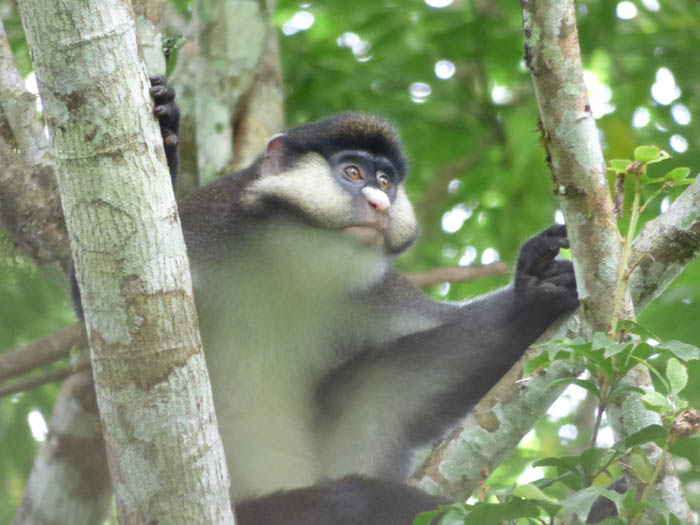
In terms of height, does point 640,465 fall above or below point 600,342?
below

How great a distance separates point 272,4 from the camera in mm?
5477

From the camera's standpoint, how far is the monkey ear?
4.06 metres

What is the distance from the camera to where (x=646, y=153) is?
251cm

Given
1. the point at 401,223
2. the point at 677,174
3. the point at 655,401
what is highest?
the point at 401,223

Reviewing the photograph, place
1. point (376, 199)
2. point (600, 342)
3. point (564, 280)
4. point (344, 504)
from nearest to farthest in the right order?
point (600, 342)
point (344, 504)
point (564, 280)
point (376, 199)

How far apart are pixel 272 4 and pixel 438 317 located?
2.25 meters

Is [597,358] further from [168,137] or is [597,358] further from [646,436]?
[168,137]

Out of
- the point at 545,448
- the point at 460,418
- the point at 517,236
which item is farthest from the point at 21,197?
the point at 545,448

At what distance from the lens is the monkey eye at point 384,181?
13.5 feet

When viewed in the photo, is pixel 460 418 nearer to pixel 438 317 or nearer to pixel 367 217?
pixel 438 317

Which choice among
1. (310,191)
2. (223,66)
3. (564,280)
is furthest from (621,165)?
(223,66)

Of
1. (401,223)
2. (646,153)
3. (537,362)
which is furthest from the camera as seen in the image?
(401,223)

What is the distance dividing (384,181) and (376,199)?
34 centimetres

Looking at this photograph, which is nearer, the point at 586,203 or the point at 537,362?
the point at 537,362
